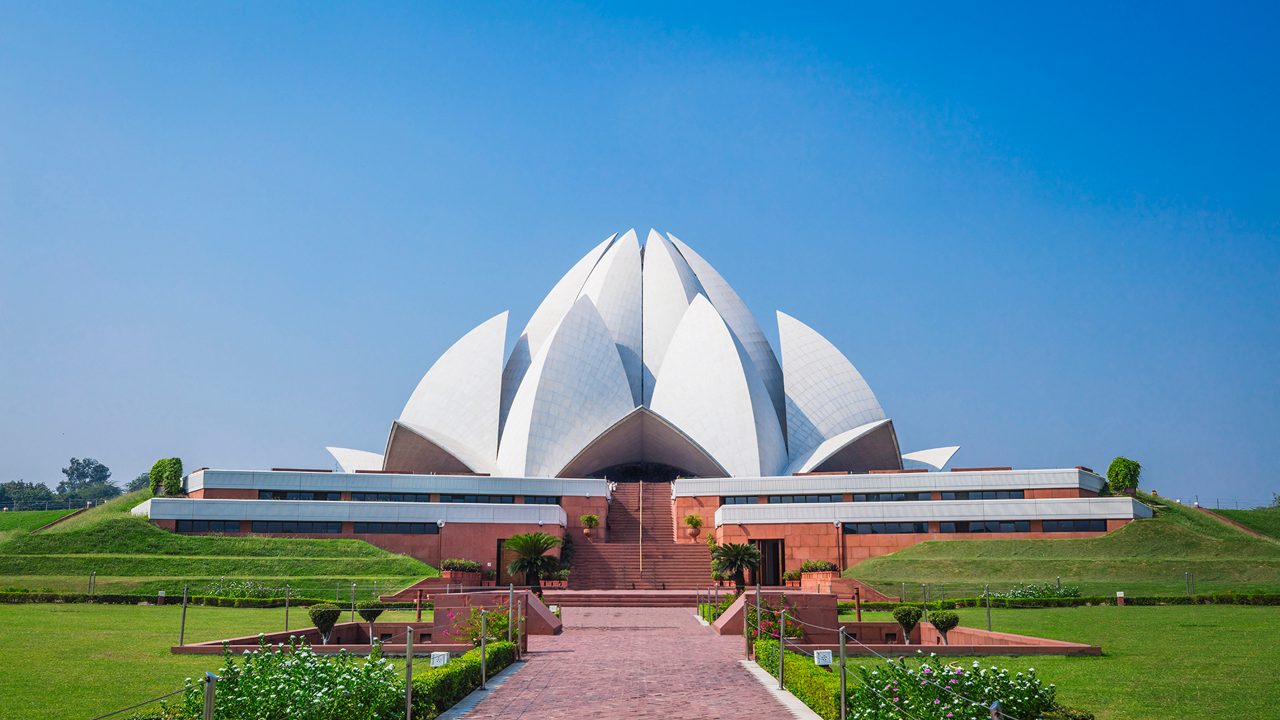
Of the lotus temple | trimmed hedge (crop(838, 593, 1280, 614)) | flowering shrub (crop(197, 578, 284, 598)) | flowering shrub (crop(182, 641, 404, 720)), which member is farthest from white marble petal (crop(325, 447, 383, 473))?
flowering shrub (crop(182, 641, 404, 720))

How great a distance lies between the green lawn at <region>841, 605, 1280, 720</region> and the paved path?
2891 mm

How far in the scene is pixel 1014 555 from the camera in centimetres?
2702

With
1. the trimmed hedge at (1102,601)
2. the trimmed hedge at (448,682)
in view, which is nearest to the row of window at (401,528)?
the trimmed hedge at (1102,601)

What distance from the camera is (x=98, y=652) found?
11.7 metres

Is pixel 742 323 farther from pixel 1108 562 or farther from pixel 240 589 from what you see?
pixel 240 589

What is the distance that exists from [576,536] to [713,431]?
7755mm

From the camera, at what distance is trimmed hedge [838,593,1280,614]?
20.2 meters

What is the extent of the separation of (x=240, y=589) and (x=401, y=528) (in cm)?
743

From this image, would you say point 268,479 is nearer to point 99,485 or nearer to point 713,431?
point 713,431

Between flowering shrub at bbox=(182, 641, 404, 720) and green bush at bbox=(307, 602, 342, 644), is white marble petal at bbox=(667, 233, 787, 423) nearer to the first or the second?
green bush at bbox=(307, 602, 342, 644)

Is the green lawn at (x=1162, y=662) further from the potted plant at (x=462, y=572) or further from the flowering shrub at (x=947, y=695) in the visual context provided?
the potted plant at (x=462, y=572)

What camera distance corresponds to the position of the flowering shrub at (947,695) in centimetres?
618

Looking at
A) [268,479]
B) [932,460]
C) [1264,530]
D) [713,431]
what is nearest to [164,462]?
[268,479]

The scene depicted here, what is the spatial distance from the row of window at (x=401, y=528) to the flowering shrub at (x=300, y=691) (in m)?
23.3
